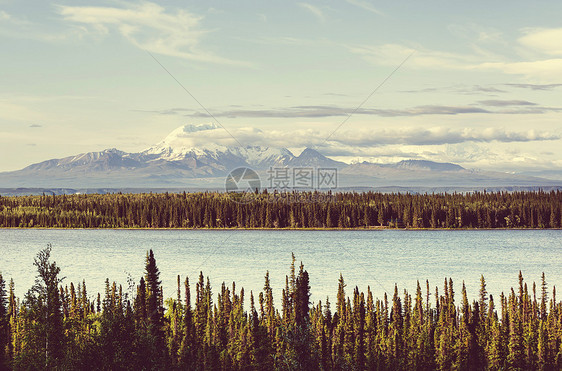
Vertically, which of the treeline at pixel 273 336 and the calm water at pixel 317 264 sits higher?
the treeline at pixel 273 336

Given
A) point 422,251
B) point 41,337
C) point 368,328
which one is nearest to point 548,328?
point 368,328

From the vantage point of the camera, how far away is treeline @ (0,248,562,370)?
158 feet

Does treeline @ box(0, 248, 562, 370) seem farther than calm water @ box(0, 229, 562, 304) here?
No

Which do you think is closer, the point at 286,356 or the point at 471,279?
the point at 286,356

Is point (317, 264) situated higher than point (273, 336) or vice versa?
point (273, 336)

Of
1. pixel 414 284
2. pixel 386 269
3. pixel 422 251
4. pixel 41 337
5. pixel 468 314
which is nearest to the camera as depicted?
pixel 41 337

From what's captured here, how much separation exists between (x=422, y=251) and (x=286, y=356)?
133 m

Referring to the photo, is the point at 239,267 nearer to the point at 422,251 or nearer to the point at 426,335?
the point at 422,251

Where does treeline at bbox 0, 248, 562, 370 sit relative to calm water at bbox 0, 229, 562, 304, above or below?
above

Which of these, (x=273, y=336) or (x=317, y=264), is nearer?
(x=273, y=336)

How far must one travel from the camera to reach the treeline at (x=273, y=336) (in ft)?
158

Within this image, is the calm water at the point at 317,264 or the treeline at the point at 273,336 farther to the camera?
the calm water at the point at 317,264

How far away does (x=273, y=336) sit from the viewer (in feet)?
211

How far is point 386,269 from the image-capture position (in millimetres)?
136250
